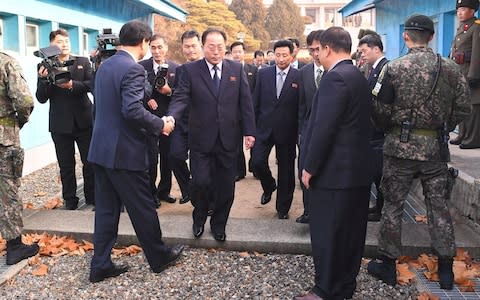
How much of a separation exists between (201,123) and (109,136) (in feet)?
3.16

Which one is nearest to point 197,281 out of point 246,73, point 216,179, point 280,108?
point 216,179

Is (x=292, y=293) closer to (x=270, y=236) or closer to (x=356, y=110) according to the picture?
(x=270, y=236)

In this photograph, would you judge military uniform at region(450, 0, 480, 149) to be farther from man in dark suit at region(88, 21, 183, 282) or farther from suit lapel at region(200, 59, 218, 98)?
man in dark suit at region(88, 21, 183, 282)

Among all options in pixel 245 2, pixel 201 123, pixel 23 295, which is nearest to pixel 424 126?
pixel 201 123

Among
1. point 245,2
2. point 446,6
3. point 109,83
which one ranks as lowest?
point 109,83

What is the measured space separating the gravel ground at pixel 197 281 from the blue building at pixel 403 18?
7.05 m

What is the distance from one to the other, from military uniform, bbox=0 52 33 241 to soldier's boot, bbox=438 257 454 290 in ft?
11.4

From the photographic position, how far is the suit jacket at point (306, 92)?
5262 mm

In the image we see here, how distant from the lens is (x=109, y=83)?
399 centimetres

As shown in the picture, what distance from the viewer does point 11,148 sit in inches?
176

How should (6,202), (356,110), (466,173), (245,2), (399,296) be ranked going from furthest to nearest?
(245,2), (466,173), (6,202), (399,296), (356,110)

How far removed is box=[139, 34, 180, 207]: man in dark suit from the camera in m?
6.05

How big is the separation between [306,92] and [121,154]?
7.02ft

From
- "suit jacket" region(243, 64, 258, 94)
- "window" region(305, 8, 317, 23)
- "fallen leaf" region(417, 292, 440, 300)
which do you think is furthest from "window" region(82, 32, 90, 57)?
"window" region(305, 8, 317, 23)
